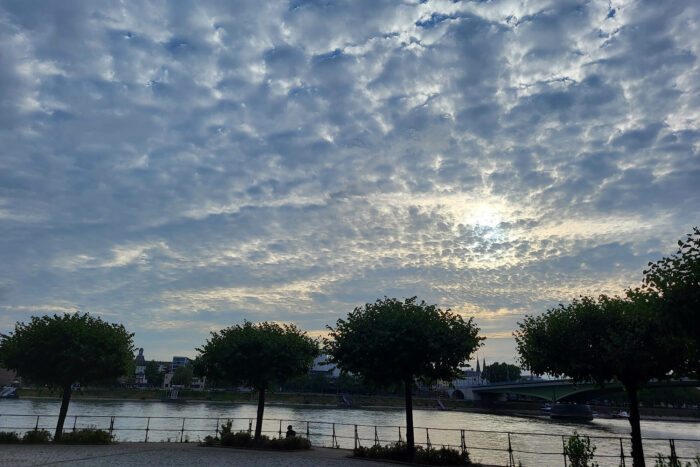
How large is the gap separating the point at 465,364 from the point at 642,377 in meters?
7.12

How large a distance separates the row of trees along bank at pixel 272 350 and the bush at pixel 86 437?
484 mm

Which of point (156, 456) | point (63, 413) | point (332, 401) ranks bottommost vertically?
point (332, 401)

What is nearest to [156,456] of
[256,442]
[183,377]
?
[256,442]

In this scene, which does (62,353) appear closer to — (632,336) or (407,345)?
(407,345)

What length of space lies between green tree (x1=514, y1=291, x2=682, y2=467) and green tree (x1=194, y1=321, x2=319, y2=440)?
12.2 m

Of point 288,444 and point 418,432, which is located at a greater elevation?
point 288,444

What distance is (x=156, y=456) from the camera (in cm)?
1997

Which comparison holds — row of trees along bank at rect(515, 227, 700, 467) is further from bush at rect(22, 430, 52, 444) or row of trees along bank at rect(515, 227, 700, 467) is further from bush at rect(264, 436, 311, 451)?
bush at rect(22, 430, 52, 444)

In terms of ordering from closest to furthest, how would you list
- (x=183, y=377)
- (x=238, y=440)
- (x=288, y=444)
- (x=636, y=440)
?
(x=636, y=440) → (x=288, y=444) → (x=238, y=440) → (x=183, y=377)

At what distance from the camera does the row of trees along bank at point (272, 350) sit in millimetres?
21172

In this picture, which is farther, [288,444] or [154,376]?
[154,376]

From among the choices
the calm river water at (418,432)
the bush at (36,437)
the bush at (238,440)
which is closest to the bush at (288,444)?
the bush at (238,440)

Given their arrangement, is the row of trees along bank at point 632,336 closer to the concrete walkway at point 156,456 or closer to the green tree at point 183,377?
the concrete walkway at point 156,456

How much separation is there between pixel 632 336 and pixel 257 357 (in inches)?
713
